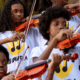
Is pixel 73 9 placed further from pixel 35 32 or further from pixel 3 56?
pixel 3 56

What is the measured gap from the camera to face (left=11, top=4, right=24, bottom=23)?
998 millimetres

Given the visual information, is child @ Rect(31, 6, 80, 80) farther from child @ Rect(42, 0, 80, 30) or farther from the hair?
the hair

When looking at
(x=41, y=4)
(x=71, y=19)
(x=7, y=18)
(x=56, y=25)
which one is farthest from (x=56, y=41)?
(x=41, y=4)

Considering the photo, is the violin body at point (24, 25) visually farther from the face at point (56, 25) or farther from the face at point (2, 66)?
the face at point (2, 66)

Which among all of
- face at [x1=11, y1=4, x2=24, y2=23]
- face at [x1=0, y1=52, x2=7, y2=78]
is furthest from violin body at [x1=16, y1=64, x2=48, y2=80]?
face at [x1=11, y1=4, x2=24, y2=23]

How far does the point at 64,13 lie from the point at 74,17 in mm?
185

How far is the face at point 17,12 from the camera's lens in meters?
1.00

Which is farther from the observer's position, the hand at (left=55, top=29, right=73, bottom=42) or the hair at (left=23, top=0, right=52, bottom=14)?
the hair at (left=23, top=0, right=52, bottom=14)

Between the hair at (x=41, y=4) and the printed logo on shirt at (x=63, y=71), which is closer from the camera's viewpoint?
the printed logo on shirt at (x=63, y=71)

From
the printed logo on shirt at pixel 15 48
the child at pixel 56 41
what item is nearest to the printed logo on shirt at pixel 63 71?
the child at pixel 56 41

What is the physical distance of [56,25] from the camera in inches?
30.1

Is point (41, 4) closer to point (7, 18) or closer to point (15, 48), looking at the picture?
point (7, 18)

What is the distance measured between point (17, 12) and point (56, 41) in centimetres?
43

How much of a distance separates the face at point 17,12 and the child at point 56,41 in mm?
208
